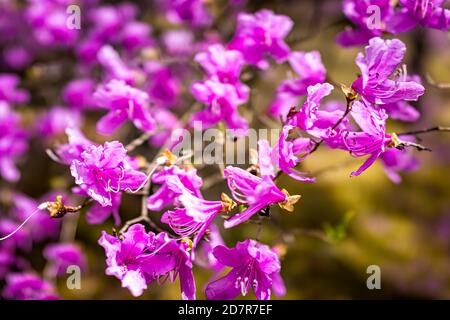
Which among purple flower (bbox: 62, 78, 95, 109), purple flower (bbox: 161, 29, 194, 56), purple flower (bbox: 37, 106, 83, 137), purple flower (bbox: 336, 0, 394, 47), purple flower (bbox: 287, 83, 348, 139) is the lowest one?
purple flower (bbox: 37, 106, 83, 137)

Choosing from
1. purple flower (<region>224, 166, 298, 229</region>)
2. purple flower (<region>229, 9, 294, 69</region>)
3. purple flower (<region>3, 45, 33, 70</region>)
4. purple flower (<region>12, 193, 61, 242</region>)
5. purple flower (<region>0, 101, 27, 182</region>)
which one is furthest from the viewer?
purple flower (<region>3, 45, 33, 70</region>)

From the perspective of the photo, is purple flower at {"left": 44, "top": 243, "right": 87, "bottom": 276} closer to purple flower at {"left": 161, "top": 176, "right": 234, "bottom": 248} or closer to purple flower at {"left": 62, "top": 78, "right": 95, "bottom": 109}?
purple flower at {"left": 62, "top": 78, "right": 95, "bottom": 109}

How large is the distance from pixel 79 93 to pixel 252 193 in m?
1.59

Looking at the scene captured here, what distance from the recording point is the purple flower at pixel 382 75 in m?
1.06

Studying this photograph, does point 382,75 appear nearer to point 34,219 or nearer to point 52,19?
point 52,19

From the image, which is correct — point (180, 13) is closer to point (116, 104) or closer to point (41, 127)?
point (116, 104)

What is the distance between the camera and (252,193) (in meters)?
1.02

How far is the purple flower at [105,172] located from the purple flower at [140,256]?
0.32 feet

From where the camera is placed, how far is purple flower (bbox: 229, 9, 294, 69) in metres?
1.43

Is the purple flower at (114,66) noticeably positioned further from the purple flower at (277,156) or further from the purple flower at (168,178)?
the purple flower at (277,156)

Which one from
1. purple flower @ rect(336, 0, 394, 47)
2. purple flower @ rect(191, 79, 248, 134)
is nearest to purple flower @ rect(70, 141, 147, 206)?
purple flower @ rect(191, 79, 248, 134)

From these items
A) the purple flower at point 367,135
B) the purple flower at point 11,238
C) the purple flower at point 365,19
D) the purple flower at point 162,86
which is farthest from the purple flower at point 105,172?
the purple flower at point 11,238

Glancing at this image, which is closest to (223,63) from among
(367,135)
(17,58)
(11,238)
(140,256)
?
(367,135)

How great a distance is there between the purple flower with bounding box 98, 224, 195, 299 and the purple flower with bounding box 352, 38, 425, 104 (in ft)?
1.75
